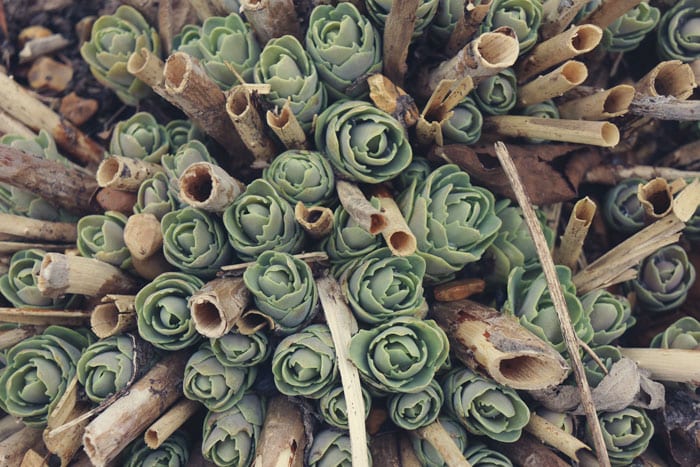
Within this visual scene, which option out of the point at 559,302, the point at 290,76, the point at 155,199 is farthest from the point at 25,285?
the point at 559,302

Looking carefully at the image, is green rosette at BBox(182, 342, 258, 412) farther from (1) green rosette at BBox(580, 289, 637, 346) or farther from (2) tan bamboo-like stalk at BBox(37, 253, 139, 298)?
(1) green rosette at BBox(580, 289, 637, 346)

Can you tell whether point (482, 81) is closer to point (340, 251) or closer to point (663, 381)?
point (340, 251)

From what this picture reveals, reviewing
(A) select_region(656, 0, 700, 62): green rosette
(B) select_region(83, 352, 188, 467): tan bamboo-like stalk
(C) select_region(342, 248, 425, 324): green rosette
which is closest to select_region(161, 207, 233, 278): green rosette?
(B) select_region(83, 352, 188, 467): tan bamboo-like stalk

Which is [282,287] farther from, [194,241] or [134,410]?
[134,410]

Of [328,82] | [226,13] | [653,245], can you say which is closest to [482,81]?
[328,82]

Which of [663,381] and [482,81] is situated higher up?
[482,81]

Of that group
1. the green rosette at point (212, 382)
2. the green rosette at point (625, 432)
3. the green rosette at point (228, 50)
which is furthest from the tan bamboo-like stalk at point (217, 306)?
the green rosette at point (625, 432)
